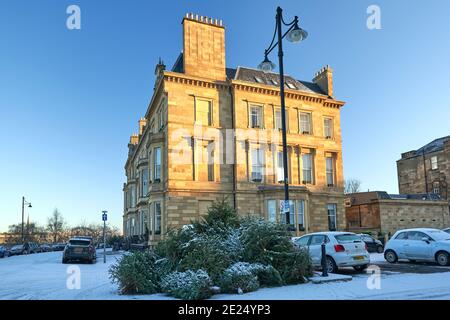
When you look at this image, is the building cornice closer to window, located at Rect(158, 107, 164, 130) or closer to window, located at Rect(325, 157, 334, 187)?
window, located at Rect(325, 157, 334, 187)

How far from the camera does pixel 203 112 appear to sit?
1208 inches

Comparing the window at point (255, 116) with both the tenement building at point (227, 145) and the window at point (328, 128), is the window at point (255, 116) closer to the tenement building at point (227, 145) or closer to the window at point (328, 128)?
the tenement building at point (227, 145)

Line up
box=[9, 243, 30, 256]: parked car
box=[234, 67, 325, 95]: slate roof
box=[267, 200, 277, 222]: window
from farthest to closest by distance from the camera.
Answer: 1. box=[9, 243, 30, 256]: parked car
2. box=[234, 67, 325, 95]: slate roof
3. box=[267, 200, 277, 222]: window

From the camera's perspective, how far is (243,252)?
36.9 ft

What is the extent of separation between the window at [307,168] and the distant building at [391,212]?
21.4ft

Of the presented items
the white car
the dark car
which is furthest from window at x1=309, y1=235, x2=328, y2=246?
the dark car

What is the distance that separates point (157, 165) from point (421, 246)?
64.8 feet

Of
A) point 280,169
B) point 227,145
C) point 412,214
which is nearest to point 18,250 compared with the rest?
point 227,145

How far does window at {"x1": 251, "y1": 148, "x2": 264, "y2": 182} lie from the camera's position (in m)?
31.4

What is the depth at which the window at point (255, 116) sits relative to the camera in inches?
1265

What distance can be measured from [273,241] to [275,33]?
7191 mm

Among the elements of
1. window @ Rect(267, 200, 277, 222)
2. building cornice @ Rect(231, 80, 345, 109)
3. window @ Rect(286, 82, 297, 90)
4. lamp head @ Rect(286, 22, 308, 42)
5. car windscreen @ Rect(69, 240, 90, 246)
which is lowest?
car windscreen @ Rect(69, 240, 90, 246)

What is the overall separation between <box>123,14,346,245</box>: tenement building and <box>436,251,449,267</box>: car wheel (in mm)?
15568
